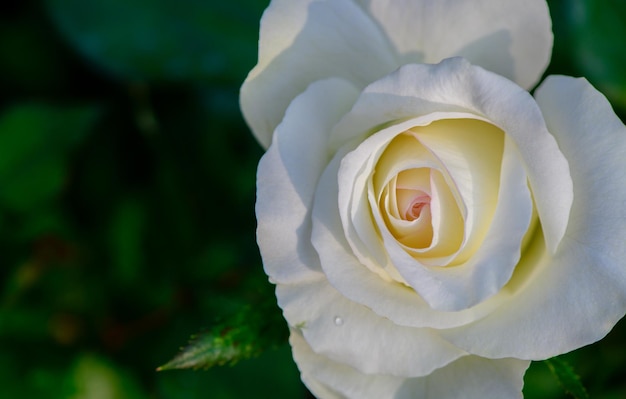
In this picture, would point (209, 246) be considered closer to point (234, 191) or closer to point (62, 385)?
point (234, 191)

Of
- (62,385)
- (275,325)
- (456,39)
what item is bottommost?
(62,385)

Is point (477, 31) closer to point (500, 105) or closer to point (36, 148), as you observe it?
point (500, 105)

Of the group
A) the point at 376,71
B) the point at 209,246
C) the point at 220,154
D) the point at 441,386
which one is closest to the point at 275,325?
the point at 441,386

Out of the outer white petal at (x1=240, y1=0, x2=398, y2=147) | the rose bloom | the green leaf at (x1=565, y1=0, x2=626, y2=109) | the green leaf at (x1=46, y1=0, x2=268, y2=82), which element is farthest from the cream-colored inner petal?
the green leaf at (x1=46, y1=0, x2=268, y2=82)

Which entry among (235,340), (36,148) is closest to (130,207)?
(36,148)

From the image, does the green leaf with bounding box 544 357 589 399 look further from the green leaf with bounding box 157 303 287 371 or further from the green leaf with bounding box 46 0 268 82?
the green leaf with bounding box 46 0 268 82
